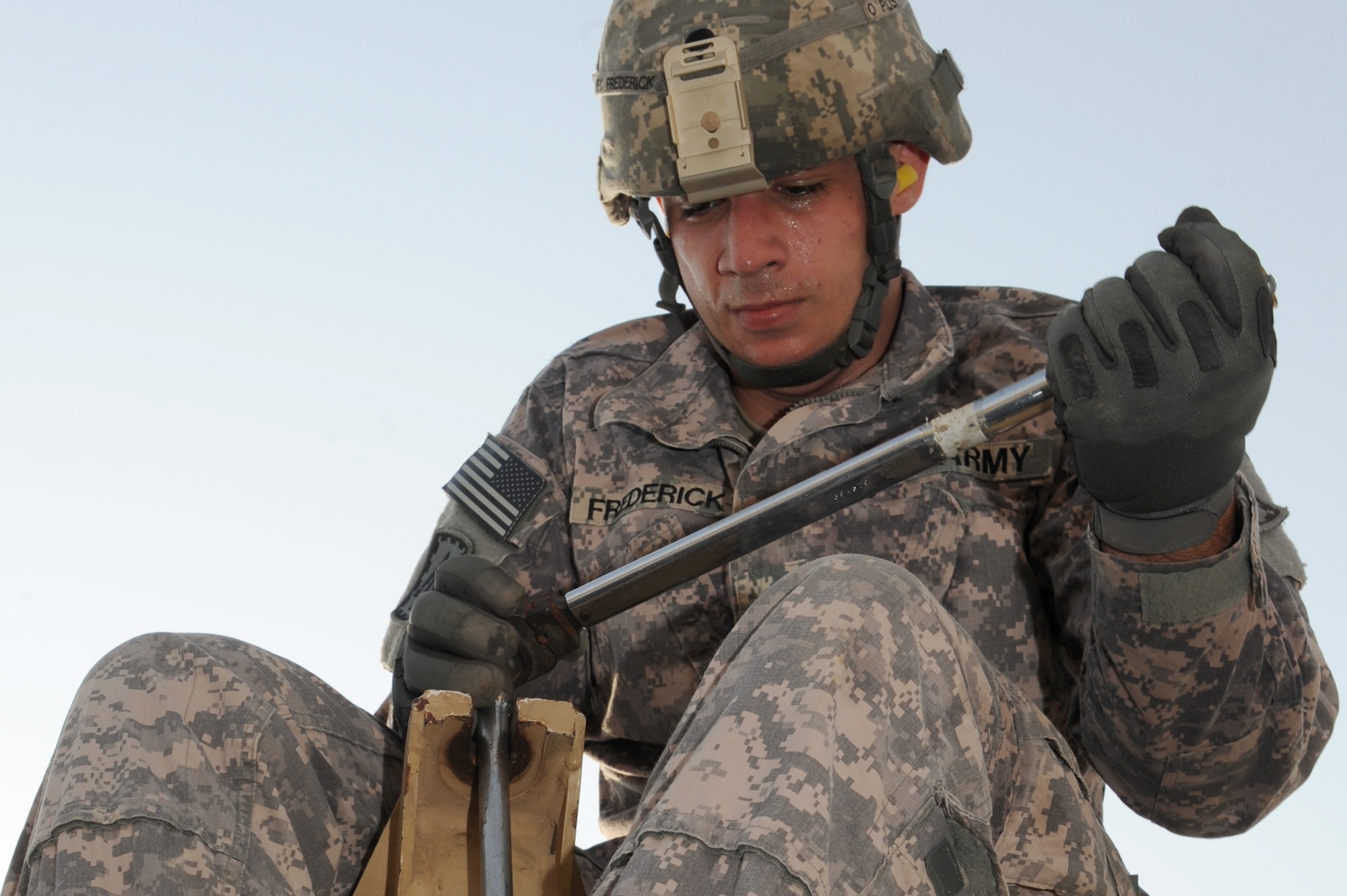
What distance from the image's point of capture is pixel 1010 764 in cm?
184

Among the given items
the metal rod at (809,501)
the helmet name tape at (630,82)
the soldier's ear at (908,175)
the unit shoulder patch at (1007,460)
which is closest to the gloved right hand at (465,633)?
the metal rod at (809,501)

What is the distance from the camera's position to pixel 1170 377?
6.05ft

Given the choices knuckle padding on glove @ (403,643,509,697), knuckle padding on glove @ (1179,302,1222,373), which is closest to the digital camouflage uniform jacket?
knuckle padding on glove @ (1179,302,1222,373)

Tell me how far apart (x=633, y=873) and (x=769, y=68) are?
1.46 metres

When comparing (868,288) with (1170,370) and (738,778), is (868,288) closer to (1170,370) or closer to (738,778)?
(1170,370)

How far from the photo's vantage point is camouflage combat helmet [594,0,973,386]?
250 cm

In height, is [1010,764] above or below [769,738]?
below

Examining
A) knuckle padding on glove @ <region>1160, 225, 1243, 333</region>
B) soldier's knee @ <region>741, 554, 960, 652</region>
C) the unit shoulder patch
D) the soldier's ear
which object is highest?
the soldier's ear

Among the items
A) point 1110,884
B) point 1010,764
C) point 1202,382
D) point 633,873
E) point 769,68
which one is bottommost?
point 1110,884

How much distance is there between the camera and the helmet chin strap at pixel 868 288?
2598mm

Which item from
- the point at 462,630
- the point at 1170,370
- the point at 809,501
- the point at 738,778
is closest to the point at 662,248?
the point at 809,501

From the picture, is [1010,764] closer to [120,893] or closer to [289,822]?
[289,822]

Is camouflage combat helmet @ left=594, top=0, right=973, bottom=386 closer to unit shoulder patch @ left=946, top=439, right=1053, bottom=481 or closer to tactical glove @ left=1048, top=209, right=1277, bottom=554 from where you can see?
unit shoulder patch @ left=946, top=439, right=1053, bottom=481

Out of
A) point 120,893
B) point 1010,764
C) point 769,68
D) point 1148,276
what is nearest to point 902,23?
point 769,68
